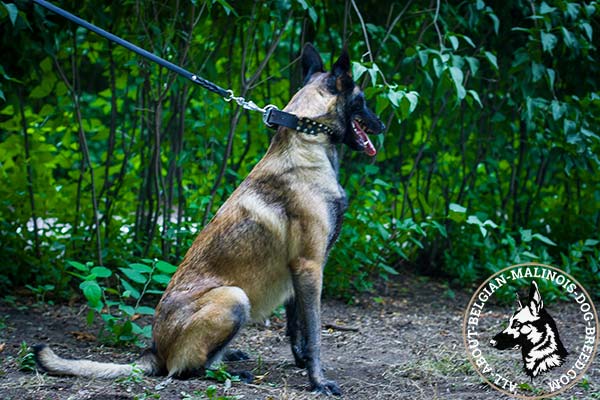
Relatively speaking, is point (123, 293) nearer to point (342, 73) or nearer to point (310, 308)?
point (310, 308)

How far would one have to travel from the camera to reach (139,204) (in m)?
6.29

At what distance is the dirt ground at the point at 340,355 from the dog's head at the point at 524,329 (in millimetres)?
280

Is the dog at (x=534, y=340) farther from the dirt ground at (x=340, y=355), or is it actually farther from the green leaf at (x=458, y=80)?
the green leaf at (x=458, y=80)

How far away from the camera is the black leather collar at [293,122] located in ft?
13.5

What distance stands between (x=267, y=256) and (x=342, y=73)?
106 centimetres

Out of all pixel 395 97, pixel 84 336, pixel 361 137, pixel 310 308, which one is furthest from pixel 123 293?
pixel 395 97

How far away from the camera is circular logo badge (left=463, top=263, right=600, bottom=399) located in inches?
163

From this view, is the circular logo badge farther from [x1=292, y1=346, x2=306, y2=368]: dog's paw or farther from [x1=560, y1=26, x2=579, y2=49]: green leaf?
[x1=560, y1=26, x2=579, y2=49]: green leaf

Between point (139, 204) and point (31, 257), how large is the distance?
3.01 feet

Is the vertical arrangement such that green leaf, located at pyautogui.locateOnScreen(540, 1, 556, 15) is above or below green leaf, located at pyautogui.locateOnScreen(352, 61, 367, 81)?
above

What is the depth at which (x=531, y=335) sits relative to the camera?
4.59m

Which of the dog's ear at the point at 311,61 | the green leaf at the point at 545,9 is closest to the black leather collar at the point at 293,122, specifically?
the dog's ear at the point at 311,61

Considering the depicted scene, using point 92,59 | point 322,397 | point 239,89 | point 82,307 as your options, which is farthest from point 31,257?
point 322,397

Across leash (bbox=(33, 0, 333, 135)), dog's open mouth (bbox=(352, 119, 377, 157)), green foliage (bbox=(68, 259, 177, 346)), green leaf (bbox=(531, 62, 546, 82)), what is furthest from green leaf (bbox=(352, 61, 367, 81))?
green leaf (bbox=(531, 62, 546, 82))
